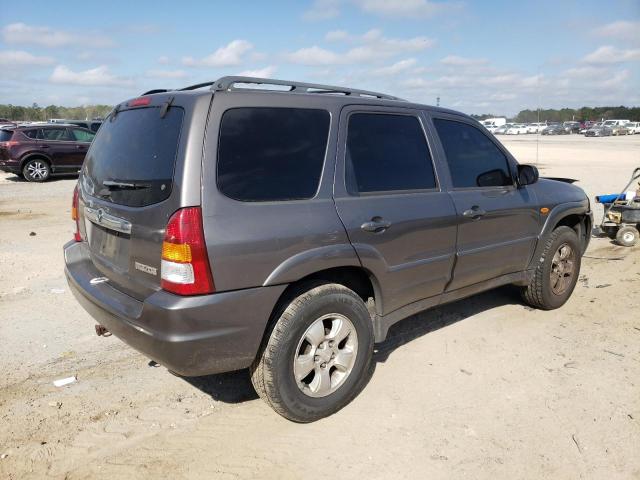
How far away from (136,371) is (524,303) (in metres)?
3.65

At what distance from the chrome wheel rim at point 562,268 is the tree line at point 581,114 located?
262ft

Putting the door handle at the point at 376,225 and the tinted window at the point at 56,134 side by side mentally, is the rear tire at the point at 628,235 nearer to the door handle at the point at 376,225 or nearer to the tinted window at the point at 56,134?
the door handle at the point at 376,225

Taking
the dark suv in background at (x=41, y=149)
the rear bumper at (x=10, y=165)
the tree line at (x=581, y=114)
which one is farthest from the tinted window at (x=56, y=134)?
the tree line at (x=581, y=114)

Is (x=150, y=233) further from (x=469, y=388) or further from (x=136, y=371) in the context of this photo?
(x=469, y=388)

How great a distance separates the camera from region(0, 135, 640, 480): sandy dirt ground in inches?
105

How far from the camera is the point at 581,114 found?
313ft

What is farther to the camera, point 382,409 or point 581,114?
point 581,114

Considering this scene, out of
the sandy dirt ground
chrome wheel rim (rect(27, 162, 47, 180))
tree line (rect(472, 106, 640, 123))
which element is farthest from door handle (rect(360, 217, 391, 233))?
tree line (rect(472, 106, 640, 123))

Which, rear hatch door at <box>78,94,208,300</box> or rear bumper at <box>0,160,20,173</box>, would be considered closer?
rear hatch door at <box>78,94,208,300</box>

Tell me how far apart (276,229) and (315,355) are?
0.83 metres

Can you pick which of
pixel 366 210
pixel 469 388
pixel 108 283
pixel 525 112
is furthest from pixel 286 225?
pixel 525 112

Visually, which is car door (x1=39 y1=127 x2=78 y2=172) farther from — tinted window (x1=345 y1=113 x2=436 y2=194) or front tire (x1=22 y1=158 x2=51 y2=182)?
tinted window (x1=345 y1=113 x2=436 y2=194)

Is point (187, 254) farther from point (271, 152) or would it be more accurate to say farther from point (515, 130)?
point (515, 130)

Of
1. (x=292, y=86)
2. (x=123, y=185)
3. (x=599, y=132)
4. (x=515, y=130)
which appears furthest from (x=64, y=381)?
(x=515, y=130)
